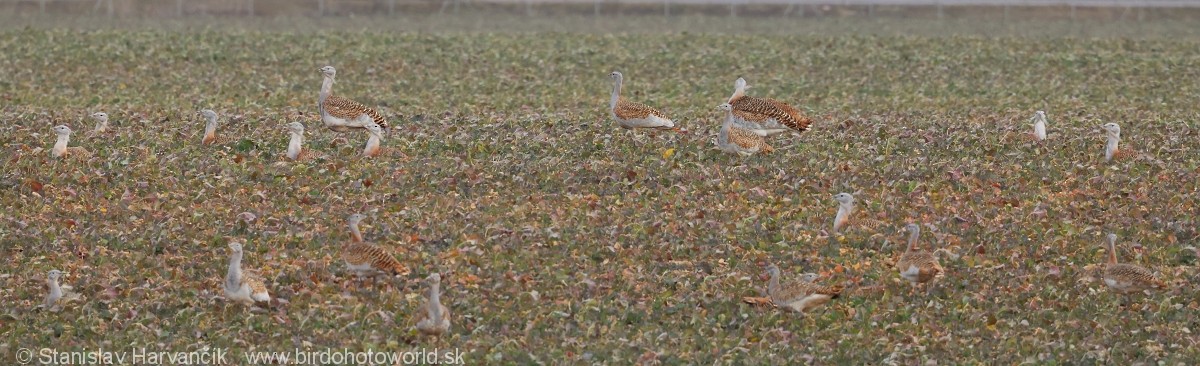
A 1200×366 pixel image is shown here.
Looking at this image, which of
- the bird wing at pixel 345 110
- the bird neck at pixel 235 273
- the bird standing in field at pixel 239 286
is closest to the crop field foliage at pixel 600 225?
the bird standing in field at pixel 239 286

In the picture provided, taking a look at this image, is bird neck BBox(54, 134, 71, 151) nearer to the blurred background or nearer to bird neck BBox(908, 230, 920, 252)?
bird neck BBox(908, 230, 920, 252)

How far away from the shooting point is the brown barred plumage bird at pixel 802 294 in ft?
52.6

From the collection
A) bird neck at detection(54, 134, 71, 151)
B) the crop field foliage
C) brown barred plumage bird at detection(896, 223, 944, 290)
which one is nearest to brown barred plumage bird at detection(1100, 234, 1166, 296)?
the crop field foliage

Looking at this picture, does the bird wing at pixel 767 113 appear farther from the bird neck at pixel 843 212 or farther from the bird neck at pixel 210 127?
the bird neck at pixel 210 127

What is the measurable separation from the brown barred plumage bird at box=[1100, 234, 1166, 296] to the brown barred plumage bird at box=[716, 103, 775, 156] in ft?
21.3

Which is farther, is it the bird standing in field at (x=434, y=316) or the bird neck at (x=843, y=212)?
the bird neck at (x=843, y=212)

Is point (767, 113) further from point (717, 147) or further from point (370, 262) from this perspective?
point (370, 262)

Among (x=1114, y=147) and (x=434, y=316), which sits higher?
(x=1114, y=147)

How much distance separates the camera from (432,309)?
49.7 feet

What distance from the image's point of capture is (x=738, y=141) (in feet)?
73.9

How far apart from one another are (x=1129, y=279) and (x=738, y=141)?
22.6ft

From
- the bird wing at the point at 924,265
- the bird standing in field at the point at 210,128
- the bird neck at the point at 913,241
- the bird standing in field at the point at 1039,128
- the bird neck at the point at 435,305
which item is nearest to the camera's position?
the bird neck at the point at 435,305

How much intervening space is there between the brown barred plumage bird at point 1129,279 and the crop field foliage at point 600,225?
0.22 m

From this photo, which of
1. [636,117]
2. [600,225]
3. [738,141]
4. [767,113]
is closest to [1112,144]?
[767,113]
